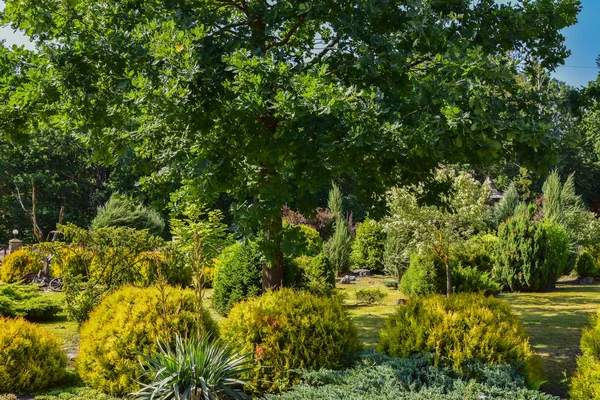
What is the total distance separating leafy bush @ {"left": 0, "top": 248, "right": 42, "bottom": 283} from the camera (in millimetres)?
14094

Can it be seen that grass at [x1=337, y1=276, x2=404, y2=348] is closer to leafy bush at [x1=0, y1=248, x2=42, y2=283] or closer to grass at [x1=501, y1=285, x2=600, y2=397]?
grass at [x1=501, y1=285, x2=600, y2=397]

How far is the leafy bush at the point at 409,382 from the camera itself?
149 inches

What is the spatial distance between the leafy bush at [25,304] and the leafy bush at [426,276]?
23.2ft

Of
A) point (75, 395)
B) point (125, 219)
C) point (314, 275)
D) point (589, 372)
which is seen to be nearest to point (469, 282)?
point (314, 275)

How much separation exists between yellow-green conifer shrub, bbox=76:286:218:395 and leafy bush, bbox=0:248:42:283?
10.1m

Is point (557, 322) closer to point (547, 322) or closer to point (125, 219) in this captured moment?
point (547, 322)

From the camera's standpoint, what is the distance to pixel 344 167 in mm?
4516

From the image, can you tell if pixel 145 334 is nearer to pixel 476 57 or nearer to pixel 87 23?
pixel 87 23

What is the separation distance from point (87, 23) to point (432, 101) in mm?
3454

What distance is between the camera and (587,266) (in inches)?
647

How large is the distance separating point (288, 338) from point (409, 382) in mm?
1161

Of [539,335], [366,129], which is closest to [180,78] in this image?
[366,129]

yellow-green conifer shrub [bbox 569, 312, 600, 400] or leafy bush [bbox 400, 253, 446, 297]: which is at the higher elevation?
leafy bush [bbox 400, 253, 446, 297]

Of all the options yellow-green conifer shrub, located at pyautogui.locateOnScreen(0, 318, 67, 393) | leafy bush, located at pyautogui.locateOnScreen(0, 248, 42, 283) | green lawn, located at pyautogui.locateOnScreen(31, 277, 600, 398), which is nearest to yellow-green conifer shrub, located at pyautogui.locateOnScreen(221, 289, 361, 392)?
green lawn, located at pyautogui.locateOnScreen(31, 277, 600, 398)
